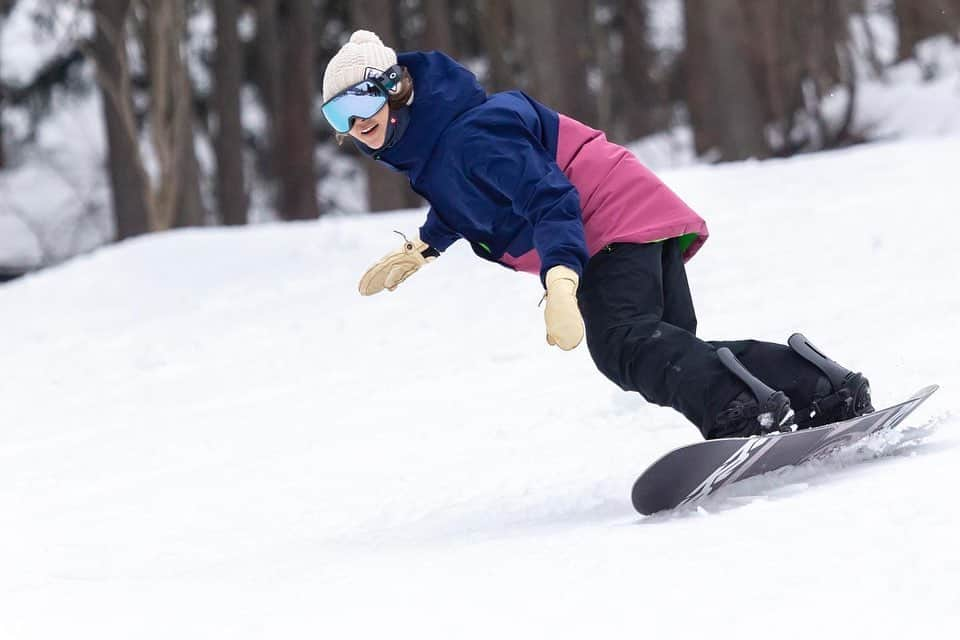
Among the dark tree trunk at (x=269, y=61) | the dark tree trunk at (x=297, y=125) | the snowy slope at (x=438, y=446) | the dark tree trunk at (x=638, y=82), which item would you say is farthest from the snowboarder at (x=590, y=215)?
the dark tree trunk at (x=638, y=82)

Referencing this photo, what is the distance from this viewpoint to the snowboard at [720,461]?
330 centimetres

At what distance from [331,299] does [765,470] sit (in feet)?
19.4

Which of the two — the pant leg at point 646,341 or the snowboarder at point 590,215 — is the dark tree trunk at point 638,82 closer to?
the snowboarder at point 590,215

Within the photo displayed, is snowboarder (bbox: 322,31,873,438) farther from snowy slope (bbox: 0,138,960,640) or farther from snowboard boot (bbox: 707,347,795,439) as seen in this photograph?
snowy slope (bbox: 0,138,960,640)

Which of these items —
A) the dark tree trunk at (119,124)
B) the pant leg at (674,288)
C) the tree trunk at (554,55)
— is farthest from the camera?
the dark tree trunk at (119,124)

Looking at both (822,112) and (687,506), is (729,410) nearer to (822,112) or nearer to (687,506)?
(687,506)

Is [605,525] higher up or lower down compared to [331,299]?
higher up

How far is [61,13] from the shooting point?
23.0 meters

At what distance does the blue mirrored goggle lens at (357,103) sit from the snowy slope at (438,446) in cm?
116

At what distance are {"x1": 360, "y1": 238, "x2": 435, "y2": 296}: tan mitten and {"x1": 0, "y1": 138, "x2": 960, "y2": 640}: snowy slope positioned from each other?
28.4 inches

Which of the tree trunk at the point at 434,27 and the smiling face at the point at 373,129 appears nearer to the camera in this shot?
the smiling face at the point at 373,129

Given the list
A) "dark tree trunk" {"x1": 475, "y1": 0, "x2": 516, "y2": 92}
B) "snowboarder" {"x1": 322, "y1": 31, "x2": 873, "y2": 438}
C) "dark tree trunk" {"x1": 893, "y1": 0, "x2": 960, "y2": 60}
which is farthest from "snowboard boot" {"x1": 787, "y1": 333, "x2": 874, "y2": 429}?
"dark tree trunk" {"x1": 475, "y1": 0, "x2": 516, "y2": 92}

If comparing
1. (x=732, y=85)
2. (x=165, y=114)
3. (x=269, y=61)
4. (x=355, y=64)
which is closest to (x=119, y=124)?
(x=165, y=114)

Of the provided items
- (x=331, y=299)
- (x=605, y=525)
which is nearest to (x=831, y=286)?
(x=331, y=299)
